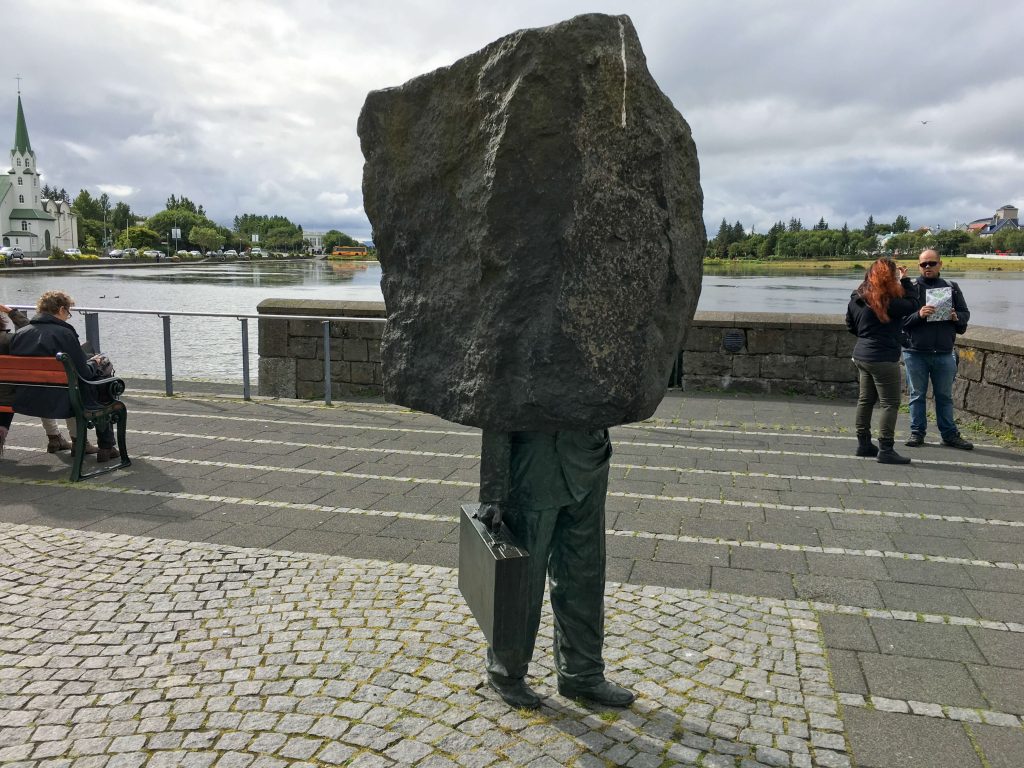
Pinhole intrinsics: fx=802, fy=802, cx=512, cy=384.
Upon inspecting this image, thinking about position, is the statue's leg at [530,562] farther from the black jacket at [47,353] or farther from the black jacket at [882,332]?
the black jacket at [882,332]

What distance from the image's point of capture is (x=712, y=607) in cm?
418

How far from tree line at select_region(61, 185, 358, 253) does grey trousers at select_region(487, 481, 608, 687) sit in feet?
264

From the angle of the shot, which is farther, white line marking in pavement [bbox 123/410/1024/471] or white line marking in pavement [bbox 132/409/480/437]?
white line marking in pavement [bbox 132/409/480/437]

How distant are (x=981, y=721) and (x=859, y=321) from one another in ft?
15.9

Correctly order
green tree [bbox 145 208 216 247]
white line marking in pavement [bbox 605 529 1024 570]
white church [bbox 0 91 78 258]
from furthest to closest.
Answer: green tree [bbox 145 208 216 247] < white church [bbox 0 91 78 258] < white line marking in pavement [bbox 605 529 1024 570]

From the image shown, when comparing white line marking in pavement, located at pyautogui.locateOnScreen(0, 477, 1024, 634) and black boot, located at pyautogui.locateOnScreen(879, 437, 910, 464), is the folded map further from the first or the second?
white line marking in pavement, located at pyautogui.locateOnScreen(0, 477, 1024, 634)

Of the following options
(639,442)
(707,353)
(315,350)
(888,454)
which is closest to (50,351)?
(315,350)

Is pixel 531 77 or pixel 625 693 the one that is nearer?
pixel 531 77

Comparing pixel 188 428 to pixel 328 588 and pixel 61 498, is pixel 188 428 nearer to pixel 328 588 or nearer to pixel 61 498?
pixel 61 498

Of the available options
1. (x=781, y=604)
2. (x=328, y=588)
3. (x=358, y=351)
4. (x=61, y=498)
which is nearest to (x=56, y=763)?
(x=328, y=588)

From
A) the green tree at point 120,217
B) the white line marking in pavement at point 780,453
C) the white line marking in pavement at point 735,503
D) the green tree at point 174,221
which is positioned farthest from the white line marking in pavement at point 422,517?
the green tree at point 120,217

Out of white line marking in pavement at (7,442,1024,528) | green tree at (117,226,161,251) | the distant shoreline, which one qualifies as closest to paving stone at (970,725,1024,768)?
white line marking in pavement at (7,442,1024,528)

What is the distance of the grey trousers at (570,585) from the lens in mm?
3051

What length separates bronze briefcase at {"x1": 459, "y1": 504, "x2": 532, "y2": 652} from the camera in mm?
2719
